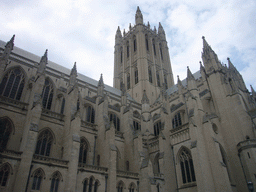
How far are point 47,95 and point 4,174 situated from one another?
39.8ft

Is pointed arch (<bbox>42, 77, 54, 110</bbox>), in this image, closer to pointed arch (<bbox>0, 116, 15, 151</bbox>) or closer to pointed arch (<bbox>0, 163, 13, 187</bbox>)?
pointed arch (<bbox>0, 116, 15, 151</bbox>)

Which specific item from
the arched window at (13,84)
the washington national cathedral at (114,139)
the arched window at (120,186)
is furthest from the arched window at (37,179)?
the arched window at (13,84)

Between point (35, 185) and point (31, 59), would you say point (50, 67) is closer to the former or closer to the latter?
point (31, 59)

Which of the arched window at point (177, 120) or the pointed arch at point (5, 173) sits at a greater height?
the arched window at point (177, 120)

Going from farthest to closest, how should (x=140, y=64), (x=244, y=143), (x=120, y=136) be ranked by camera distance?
(x=140, y=64)
(x=120, y=136)
(x=244, y=143)

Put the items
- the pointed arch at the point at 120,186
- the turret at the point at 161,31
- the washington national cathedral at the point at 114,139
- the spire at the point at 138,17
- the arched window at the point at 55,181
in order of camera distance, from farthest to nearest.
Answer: the turret at the point at 161,31
the spire at the point at 138,17
the pointed arch at the point at 120,186
the washington national cathedral at the point at 114,139
the arched window at the point at 55,181

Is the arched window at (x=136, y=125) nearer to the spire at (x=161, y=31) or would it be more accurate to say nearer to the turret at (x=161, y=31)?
the turret at (x=161, y=31)

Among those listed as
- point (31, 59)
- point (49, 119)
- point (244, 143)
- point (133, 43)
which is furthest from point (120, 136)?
point (133, 43)

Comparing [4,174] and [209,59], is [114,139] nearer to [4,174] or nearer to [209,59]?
[4,174]

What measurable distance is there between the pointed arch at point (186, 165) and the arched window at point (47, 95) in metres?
15.8

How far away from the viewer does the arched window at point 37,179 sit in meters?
14.5

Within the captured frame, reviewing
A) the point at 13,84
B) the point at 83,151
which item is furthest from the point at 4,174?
the point at 13,84

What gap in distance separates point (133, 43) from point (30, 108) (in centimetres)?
3581

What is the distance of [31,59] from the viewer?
27453mm
